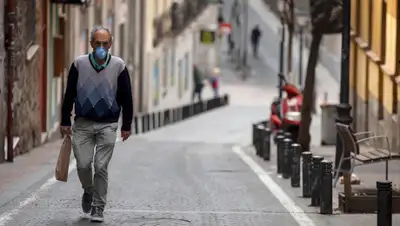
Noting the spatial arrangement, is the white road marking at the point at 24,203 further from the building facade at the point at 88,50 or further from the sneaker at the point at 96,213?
the building facade at the point at 88,50

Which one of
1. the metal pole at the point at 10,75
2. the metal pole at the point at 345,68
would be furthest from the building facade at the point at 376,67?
the metal pole at the point at 10,75

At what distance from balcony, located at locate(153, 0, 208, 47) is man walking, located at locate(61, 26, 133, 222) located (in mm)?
41850

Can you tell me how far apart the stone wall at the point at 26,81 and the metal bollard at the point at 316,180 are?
8884mm

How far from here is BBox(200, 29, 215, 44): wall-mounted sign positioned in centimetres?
6638

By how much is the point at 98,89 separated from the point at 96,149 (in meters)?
0.59

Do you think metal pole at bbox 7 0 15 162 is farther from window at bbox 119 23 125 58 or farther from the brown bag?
window at bbox 119 23 125 58

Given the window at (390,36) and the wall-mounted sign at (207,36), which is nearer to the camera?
the window at (390,36)

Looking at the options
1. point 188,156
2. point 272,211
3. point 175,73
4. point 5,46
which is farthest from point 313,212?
point 175,73

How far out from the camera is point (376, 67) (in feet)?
91.4

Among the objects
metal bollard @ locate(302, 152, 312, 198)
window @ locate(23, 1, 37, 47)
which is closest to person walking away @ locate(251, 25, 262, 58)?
window @ locate(23, 1, 37, 47)

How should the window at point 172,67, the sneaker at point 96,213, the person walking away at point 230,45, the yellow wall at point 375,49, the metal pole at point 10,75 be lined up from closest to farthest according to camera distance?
the sneaker at point 96,213, the metal pole at point 10,75, the yellow wall at point 375,49, the window at point 172,67, the person walking away at point 230,45

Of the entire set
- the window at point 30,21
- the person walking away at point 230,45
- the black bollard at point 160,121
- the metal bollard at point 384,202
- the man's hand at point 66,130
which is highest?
the window at point 30,21

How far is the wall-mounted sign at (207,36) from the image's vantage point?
6638 centimetres

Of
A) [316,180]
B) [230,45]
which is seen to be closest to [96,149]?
[316,180]
